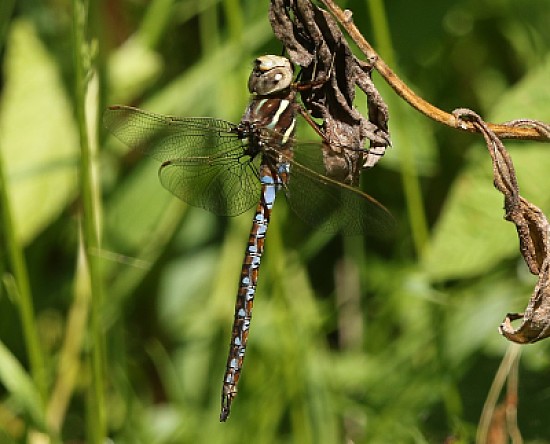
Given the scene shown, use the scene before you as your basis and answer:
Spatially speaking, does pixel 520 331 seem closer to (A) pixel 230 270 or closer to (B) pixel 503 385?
(B) pixel 503 385

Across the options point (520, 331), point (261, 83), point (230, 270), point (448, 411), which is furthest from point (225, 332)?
point (520, 331)

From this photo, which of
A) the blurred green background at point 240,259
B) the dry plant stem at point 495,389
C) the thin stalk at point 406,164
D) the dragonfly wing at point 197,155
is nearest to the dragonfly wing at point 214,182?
the dragonfly wing at point 197,155

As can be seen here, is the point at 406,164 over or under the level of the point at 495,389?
over

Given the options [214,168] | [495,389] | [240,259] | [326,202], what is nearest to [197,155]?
[214,168]

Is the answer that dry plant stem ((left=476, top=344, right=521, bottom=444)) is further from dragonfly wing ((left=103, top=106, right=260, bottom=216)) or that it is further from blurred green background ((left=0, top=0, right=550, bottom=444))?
dragonfly wing ((left=103, top=106, right=260, bottom=216))

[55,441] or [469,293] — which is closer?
[55,441]

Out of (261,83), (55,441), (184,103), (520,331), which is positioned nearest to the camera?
(520,331)

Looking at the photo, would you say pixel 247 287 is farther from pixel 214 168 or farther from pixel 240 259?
pixel 240 259
